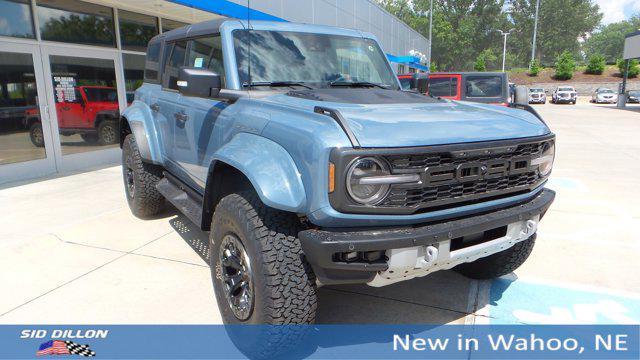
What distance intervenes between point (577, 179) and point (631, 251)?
356 cm

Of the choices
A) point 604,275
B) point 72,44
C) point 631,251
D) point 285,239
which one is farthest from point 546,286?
point 72,44

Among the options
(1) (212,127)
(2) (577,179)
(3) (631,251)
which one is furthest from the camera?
(2) (577,179)

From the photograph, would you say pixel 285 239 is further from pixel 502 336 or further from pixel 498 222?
pixel 502 336

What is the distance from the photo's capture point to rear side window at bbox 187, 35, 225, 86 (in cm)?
336

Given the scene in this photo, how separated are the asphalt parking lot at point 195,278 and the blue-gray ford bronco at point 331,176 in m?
0.40

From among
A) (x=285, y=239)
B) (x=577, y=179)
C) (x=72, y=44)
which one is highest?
(x=72, y=44)

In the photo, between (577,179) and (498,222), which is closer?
(498,222)

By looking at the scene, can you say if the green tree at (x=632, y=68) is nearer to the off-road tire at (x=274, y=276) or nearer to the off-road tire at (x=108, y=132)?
the off-road tire at (x=108, y=132)

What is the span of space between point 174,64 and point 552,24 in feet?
310

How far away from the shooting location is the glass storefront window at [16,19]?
7.22m

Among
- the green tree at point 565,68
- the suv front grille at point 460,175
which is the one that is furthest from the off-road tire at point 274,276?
the green tree at point 565,68

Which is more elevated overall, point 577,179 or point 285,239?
point 285,239

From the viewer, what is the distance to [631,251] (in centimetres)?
428

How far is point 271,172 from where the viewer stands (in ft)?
7.61
